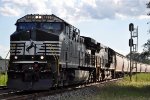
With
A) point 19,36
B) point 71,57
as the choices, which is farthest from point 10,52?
point 71,57

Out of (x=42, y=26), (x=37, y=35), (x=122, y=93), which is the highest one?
(x=42, y=26)

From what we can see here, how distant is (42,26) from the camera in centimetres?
2266

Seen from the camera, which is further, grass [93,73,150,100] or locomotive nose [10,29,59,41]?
locomotive nose [10,29,59,41]

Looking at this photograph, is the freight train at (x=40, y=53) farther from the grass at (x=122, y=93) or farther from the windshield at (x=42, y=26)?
the grass at (x=122, y=93)

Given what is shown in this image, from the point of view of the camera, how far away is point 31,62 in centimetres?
2134

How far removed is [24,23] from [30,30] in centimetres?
108

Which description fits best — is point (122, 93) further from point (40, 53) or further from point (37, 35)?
point (37, 35)

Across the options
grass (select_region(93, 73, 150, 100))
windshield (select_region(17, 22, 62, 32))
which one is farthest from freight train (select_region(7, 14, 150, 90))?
grass (select_region(93, 73, 150, 100))

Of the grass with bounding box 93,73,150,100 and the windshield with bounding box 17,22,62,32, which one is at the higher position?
the windshield with bounding box 17,22,62,32

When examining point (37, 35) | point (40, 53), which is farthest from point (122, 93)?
point (37, 35)

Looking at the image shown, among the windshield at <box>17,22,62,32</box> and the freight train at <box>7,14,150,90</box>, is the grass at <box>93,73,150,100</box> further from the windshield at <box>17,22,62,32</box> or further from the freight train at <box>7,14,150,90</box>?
the windshield at <box>17,22,62,32</box>

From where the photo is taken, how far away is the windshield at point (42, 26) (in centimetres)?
2256

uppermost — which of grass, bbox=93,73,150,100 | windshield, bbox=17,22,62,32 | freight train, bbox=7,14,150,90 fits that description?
windshield, bbox=17,22,62,32

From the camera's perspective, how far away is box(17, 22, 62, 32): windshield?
74.0ft
